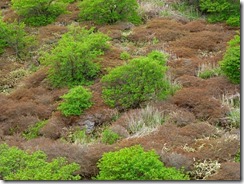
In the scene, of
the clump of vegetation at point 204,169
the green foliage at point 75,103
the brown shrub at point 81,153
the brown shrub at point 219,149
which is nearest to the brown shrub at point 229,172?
the clump of vegetation at point 204,169

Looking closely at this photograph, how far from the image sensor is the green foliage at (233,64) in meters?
11.2

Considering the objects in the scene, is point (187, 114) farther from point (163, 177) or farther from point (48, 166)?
point (48, 166)

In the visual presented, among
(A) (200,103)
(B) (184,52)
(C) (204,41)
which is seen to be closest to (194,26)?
(C) (204,41)

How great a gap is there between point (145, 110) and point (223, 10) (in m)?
8.47

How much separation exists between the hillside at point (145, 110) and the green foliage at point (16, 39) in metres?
0.25

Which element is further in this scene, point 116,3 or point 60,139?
point 116,3

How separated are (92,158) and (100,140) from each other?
51.1 inches

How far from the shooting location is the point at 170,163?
28.0 feet

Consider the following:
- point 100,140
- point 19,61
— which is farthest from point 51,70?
point 100,140

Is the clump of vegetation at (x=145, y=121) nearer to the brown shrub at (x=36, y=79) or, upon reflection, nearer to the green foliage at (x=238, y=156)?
the green foliage at (x=238, y=156)

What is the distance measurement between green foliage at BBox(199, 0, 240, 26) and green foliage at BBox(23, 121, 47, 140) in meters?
8.80

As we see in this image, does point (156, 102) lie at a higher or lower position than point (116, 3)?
lower

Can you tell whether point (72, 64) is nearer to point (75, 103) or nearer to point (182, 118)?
point (75, 103)

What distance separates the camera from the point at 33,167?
8422 millimetres
